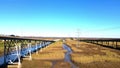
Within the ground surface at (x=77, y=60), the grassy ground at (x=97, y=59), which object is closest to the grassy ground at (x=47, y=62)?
the ground surface at (x=77, y=60)

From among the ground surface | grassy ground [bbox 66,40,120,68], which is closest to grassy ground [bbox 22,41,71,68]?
the ground surface

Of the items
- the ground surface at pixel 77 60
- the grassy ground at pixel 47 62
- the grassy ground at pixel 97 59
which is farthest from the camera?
the grassy ground at pixel 97 59

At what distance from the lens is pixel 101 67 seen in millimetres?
32438

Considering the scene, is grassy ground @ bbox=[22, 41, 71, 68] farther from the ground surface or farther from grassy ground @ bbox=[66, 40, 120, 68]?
grassy ground @ bbox=[66, 40, 120, 68]

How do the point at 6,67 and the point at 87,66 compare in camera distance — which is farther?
the point at 87,66

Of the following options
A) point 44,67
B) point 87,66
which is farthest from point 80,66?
point 44,67

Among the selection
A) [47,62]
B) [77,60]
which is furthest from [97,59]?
[47,62]

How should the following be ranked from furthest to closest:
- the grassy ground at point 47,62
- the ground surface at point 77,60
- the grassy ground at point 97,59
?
the grassy ground at point 97,59 → the ground surface at point 77,60 → the grassy ground at point 47,62

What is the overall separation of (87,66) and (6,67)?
14235mm

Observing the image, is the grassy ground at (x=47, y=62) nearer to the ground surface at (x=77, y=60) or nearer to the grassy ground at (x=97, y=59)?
the ground surface at (x=77, y=60)

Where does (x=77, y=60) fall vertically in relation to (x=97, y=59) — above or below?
below

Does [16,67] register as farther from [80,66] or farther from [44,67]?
[80,66]

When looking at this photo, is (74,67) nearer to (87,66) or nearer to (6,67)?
(87,66)

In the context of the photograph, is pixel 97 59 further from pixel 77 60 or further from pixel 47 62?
pixel 47 62
